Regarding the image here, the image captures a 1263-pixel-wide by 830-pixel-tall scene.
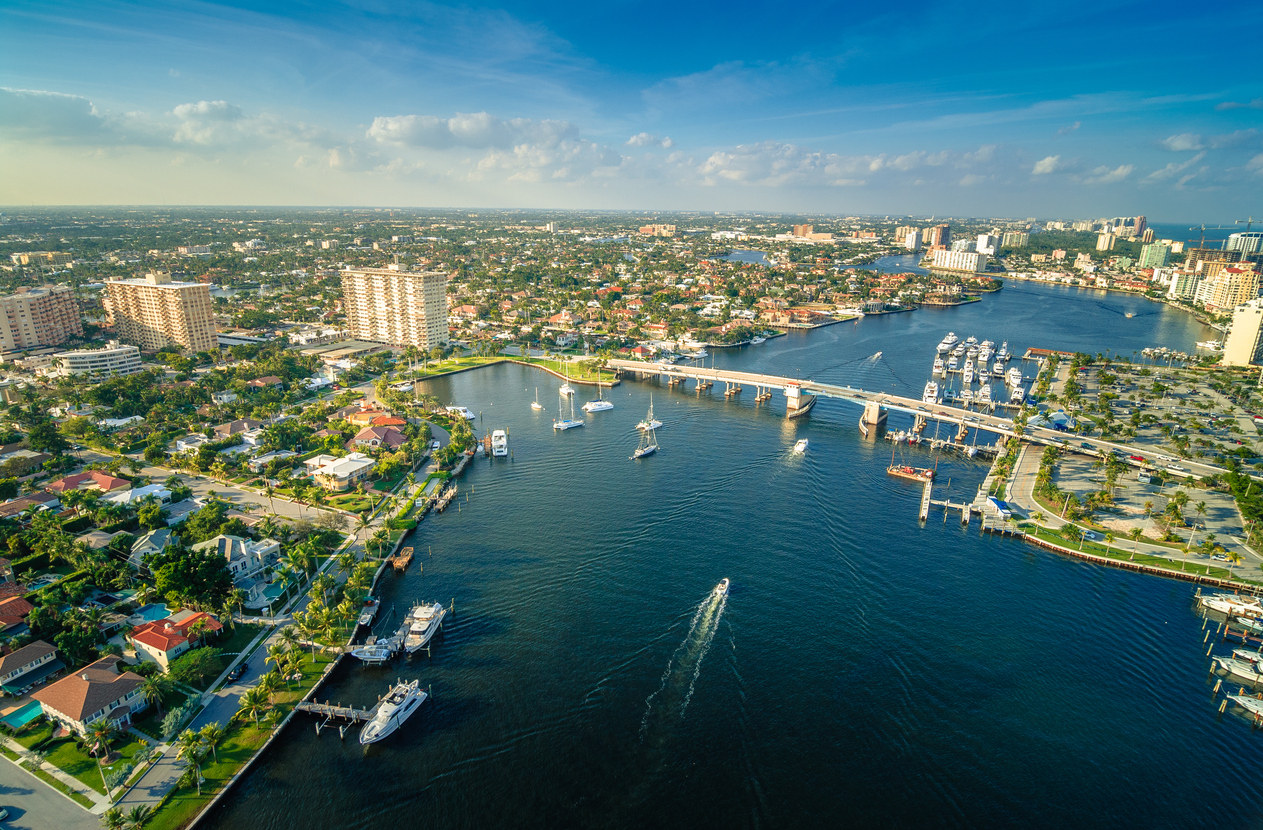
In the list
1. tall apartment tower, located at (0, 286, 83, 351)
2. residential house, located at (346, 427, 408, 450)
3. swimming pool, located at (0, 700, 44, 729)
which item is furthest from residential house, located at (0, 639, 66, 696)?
tall apartment tower, located at (0, 286, 83, 351)

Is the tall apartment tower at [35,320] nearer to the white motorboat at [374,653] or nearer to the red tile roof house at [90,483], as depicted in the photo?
the red tile roof house at [90,483]

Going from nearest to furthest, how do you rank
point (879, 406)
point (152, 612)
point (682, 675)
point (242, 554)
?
1. point (682, 675)
2. point (152, 612)
3. point (242, 554)
4. point (879, 406)

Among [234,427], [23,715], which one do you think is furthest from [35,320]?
[23,715]

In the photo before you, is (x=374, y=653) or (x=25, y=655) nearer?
(x=25, y=655)

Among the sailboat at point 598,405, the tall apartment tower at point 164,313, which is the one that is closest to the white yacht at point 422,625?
the sailboat at point 598,405

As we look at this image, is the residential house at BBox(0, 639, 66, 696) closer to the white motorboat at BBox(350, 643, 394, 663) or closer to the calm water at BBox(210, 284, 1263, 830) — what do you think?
the calm water at BBox(210, 284, 1263, 830)

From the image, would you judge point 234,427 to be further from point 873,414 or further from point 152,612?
point 873,414
